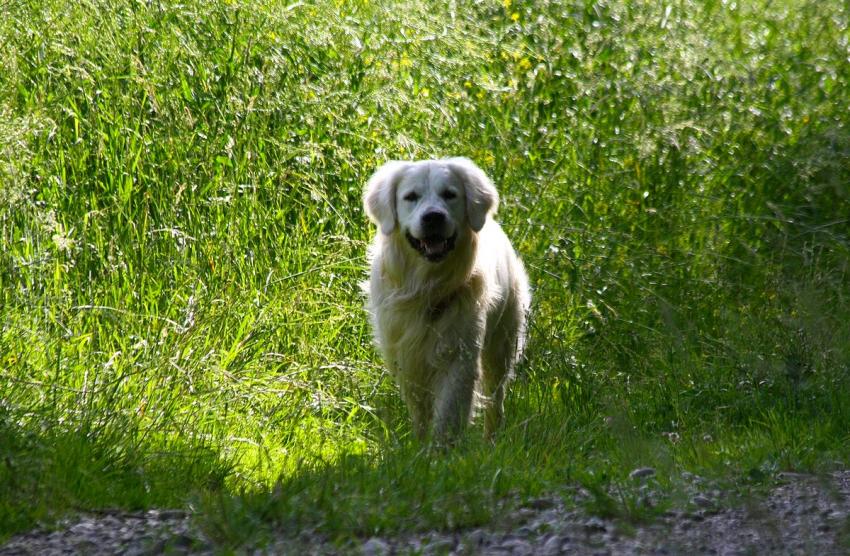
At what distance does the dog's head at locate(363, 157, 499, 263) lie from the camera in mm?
4859

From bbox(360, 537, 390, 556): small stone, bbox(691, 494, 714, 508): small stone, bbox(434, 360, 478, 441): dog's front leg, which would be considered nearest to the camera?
bbox(360, 537, 390, 556): small stone

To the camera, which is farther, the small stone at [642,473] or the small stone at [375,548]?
the small stone at [642,473]

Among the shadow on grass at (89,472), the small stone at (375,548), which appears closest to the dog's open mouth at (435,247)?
the shadow on grass at (89,472)

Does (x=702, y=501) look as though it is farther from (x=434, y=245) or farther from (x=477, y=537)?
(x=434, y=245)

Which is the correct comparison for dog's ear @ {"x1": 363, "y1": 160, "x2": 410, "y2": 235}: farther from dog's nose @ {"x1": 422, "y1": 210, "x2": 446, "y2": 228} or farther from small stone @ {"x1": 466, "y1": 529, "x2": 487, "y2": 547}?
small stone @ {"x1": 466, "y1": 529, "x2": 487, "y2": 547}

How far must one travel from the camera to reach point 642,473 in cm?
358

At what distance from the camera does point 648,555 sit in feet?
9.11

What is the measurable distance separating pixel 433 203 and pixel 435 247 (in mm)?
179

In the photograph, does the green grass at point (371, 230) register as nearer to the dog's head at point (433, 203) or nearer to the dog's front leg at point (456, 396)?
the dog's front leg at point (456, 396)

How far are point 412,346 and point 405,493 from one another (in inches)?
64.9

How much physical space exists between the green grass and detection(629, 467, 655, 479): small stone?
0.03 meters

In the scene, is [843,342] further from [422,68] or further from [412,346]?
[422,68]

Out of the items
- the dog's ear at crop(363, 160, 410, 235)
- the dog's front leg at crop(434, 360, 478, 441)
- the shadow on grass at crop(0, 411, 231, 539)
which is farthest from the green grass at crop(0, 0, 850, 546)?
→ the dog's ear at crop(363, 160, 410, 235)

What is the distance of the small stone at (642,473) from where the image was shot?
354 centimetres
